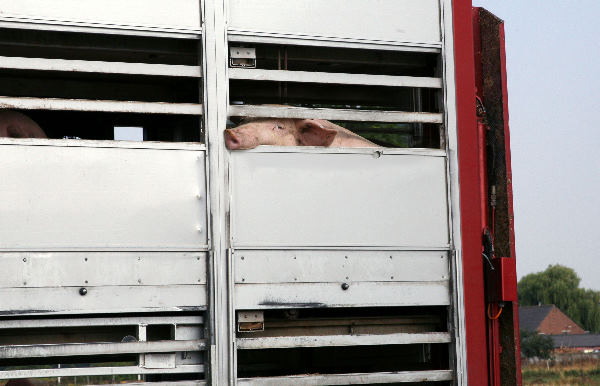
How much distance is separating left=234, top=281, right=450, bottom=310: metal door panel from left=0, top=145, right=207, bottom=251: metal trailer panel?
0.35m

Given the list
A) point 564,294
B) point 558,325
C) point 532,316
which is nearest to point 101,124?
point 532,316

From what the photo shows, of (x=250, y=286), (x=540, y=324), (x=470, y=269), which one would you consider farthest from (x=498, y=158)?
(x=540, y=324)

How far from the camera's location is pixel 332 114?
4.28m

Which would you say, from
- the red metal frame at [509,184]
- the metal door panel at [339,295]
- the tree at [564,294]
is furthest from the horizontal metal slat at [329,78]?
the tree at [564,294]

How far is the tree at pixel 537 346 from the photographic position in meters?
44.9

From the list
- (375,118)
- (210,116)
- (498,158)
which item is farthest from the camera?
(498,158)

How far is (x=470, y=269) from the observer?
14.3ft

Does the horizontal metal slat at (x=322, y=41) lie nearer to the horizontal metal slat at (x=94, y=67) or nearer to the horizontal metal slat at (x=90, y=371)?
the horizontal metal slat at (x=94, y=67)

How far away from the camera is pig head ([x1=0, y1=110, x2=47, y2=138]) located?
163 inches

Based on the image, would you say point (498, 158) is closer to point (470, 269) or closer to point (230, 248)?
point (470, 269)

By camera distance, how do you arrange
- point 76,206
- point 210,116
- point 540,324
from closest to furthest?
point 76,206 < point 210,116 < point 540,324

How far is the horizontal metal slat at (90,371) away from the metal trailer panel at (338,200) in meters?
0.64

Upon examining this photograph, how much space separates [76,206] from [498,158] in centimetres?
236

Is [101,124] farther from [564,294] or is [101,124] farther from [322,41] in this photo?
[564,294]
